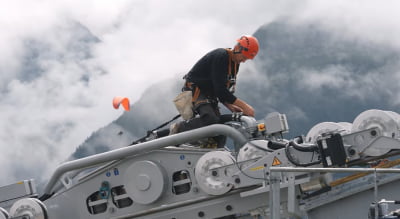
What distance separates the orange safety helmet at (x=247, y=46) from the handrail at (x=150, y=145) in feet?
3.91

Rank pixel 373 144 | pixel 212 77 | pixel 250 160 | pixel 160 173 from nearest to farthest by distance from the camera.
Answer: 1. pixel 373 144
2. pixel 250 160
3. pixel 160 173
4. pixel 212 77

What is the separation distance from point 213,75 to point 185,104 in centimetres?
63

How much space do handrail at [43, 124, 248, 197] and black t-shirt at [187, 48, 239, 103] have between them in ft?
2.51

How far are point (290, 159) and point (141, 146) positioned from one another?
6.41 feet

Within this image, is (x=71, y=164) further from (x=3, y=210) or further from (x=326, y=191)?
(x=326, y=191)

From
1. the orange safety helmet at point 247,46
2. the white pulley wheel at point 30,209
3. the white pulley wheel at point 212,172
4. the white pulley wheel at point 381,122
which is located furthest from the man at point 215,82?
the white pulley wheel at point 30,209

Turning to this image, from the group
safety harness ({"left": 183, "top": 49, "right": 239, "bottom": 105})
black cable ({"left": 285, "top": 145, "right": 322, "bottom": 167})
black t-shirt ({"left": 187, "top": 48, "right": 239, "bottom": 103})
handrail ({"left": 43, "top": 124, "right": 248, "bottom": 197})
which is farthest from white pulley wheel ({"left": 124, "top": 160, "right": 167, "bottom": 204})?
black cable ({"left": 285, "top": 145, "right": 322, "bottom": 167})

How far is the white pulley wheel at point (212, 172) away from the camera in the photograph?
7.38 metres

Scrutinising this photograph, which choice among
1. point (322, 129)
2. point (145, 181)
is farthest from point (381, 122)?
point (145, 181)

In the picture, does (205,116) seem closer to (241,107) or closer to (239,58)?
(241,107)

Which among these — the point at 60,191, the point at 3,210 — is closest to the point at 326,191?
the point at 60,191

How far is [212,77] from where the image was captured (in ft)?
27.3

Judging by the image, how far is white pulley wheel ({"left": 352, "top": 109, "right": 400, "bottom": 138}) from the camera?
682 centimetres

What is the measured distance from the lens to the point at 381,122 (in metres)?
6.84
